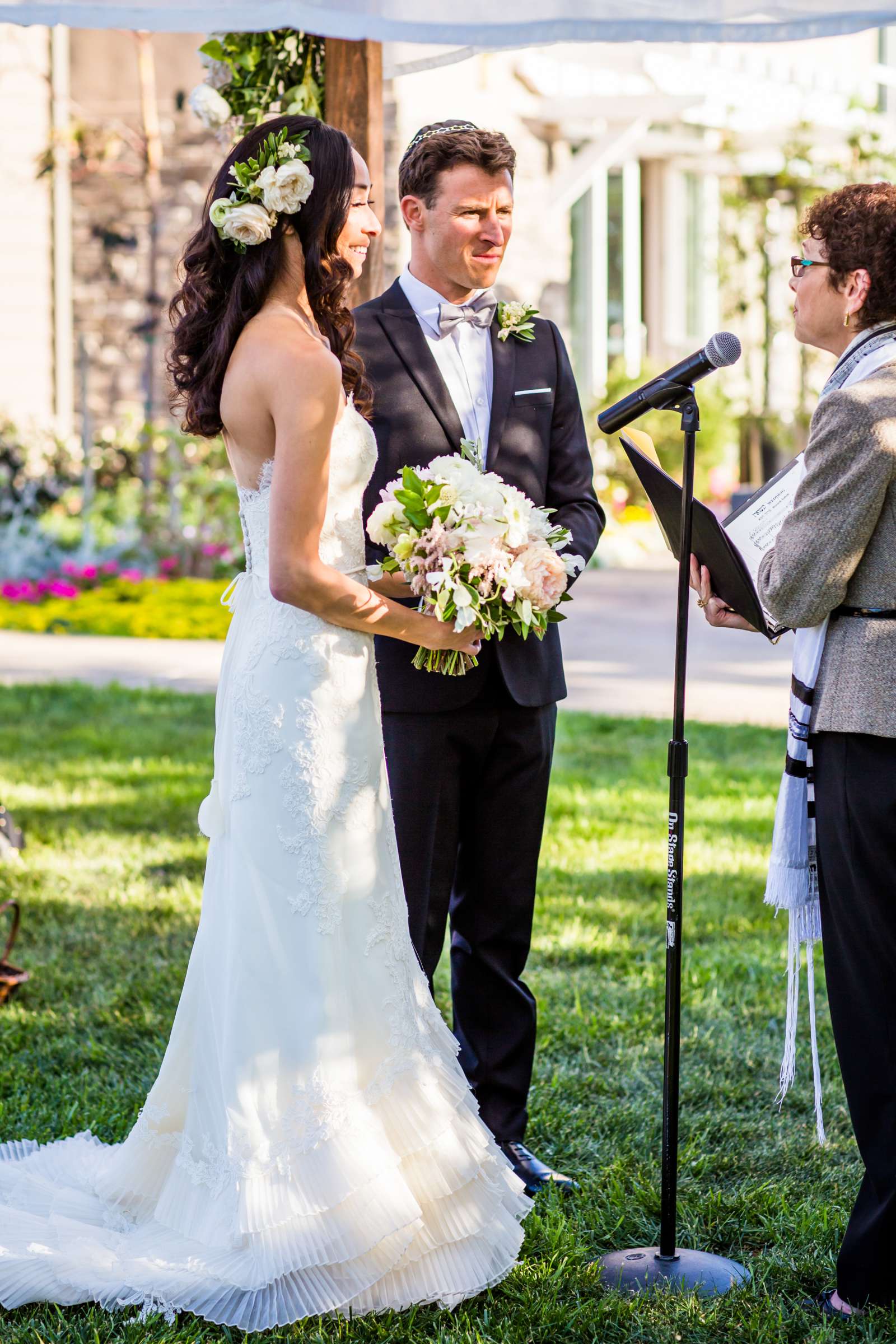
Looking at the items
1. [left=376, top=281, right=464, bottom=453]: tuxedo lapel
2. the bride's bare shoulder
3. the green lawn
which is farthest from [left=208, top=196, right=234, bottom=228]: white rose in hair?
the green lawn

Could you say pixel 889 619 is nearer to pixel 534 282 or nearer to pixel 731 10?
→ pixel 731 10

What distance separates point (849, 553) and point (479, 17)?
1647mm

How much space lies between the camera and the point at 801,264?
2885 mm

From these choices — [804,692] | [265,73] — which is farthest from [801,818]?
[265,73]

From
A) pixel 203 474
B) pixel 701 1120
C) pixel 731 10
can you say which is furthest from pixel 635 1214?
pixel 203 474

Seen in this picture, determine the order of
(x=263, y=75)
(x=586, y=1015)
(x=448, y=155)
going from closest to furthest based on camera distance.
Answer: (x=448, y=155) → (x=263, y=75) → (x=586, y=1015)

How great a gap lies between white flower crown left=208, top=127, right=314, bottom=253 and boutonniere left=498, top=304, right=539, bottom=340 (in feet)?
2.75

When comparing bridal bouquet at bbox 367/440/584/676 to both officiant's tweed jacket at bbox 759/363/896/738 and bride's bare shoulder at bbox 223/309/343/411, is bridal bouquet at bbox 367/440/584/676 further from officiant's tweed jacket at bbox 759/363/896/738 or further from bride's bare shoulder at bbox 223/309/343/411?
officiant's tweed jacket at bbox 759/363/896/738

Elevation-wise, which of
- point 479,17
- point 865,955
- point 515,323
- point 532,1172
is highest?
point 479,17

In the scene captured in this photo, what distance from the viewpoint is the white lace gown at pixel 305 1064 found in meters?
2.88

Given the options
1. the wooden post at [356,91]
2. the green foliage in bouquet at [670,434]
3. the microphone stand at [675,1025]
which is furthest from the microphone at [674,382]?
the green foliage in bouquet at [670,434]

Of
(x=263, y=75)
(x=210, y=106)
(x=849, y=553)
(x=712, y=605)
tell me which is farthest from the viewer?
(x=263, y=75)

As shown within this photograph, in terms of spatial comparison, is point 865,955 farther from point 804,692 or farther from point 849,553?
point 849,553

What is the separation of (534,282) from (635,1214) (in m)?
13.0
